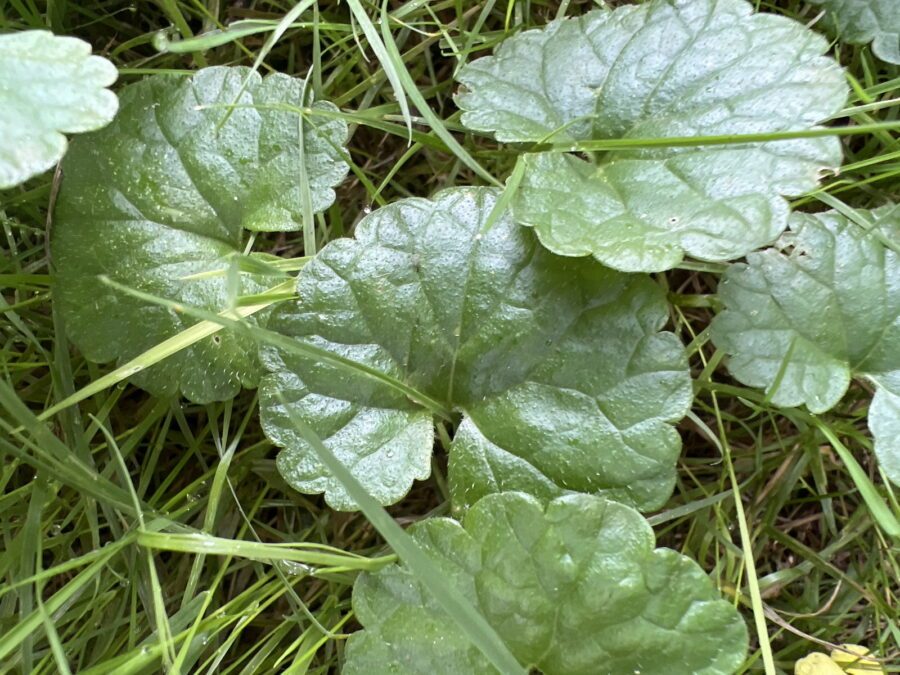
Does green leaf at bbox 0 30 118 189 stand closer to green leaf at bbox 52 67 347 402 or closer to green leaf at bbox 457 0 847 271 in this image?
green leaf at bbox 52 67 347 402

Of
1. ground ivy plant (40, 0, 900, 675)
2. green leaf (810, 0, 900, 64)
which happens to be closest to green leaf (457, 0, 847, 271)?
ground ivy plant (40, 0, 900, 675)

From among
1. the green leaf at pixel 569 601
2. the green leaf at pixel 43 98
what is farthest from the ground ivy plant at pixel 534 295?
the green leaf at pixel 43 98

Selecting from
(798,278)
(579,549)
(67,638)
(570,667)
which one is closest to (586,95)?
(798,278)

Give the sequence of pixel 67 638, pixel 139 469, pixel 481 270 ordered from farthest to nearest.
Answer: pixel 139 469 → pixel 67 638 → pixel 481 270

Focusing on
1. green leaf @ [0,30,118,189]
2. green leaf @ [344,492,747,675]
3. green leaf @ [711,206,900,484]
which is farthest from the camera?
green leaf @ [711,206,900,484]

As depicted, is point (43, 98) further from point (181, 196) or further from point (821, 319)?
point (821, 319)

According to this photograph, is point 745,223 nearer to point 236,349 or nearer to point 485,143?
point 485,143
